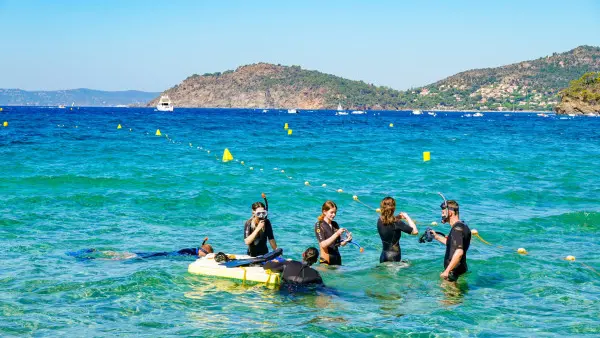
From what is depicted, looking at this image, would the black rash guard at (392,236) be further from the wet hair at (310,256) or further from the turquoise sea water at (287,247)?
the wet hair at (310,256)

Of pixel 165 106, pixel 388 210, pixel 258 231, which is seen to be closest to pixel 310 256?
pixel 258 231

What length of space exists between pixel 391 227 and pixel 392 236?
265 mm

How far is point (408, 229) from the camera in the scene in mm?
11180

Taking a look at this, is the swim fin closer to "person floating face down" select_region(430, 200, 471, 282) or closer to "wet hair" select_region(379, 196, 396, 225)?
"wet hair" select_region(379, 196, 396, 225)

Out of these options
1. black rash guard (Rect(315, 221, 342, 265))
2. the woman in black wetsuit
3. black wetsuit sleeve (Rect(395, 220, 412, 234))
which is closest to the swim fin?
black rash guard (Rect(315, 221, 342, 265))

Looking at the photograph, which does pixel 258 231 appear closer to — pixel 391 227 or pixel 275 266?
pixel 275 266

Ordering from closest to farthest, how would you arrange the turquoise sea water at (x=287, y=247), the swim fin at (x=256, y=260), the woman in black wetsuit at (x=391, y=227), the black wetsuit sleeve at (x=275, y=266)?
the turquoise sea water at (x=287, y=247), the black wetsuit sleeve at (x=275, y=266), the swim fin at (x=256, y=260), the woman in black wetsuit at (x=391, y=227)

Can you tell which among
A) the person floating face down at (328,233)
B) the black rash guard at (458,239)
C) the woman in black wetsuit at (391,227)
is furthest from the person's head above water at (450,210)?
the person floating face down at (328,233)

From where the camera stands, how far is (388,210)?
11219mm

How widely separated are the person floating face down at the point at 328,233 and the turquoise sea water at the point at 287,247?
1.09 feet

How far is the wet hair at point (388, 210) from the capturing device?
36.5ft

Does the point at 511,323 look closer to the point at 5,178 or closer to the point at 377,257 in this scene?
the point at 377,257

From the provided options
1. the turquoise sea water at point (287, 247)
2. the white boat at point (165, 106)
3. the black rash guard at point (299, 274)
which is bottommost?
the turquoise sea water at point (287, 247)

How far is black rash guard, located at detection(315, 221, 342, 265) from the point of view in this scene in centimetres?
1124
